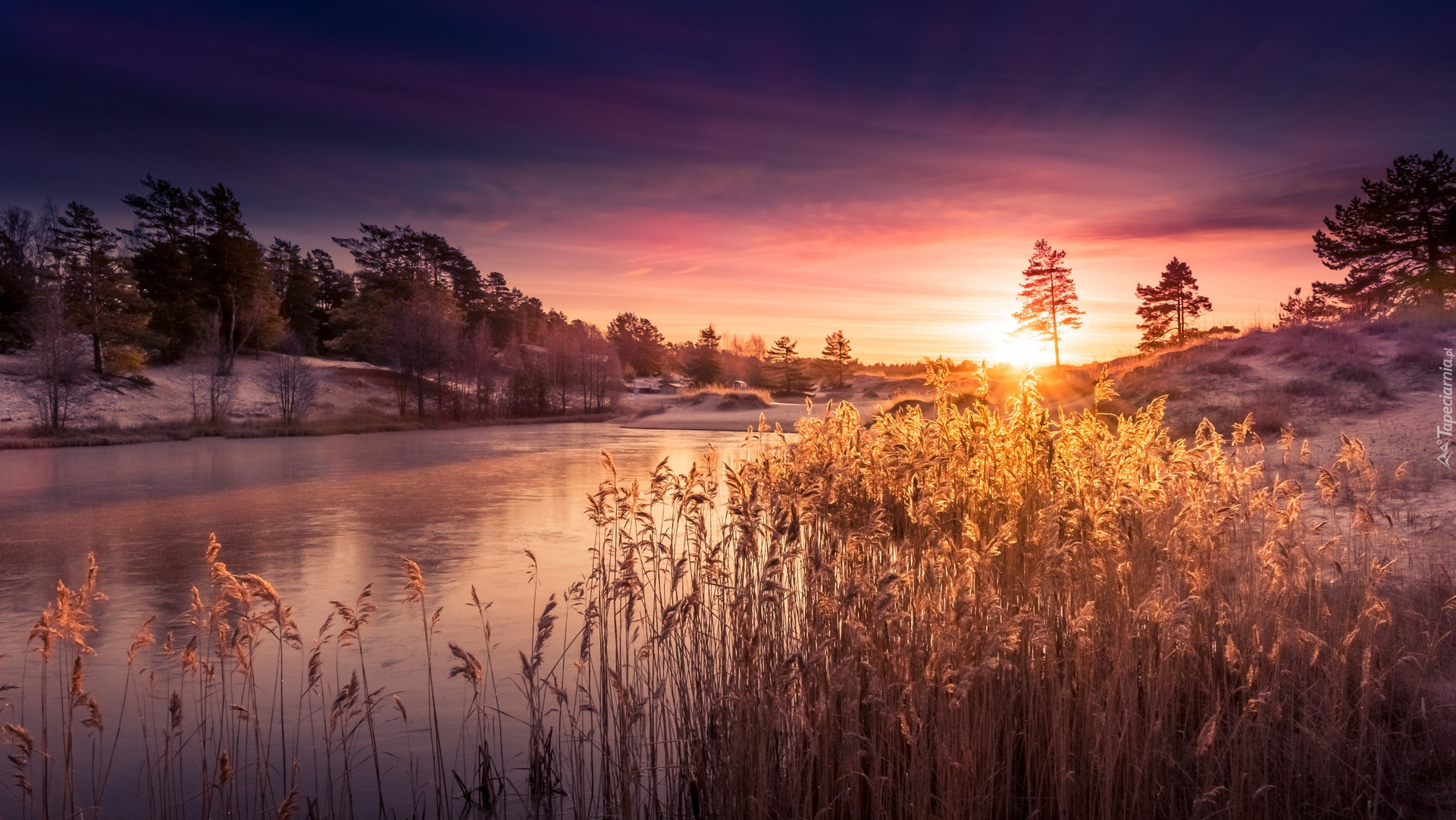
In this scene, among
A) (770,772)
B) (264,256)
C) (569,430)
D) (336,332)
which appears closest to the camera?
(770,772)

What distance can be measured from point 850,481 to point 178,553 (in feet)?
33.3

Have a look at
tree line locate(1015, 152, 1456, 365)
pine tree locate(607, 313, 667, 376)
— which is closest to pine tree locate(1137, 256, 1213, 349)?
tree line locate(1015, 152, 1456, 365)

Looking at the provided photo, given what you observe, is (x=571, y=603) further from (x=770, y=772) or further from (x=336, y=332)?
(x=336, y=332)

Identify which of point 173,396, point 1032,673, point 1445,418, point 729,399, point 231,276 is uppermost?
point 231,276

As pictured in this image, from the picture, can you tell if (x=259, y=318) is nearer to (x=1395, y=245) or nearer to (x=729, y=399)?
(x=729, y=399)

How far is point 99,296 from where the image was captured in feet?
145

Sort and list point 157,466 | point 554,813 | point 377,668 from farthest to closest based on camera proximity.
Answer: point 157,466 → point 377,668 → point 554,813

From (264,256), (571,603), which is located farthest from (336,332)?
(571,603)

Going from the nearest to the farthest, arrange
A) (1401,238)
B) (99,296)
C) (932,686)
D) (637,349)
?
(932,686) → (1401,238) → (99,296) → (637,349)

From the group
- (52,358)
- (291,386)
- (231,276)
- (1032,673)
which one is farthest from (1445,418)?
(231,276)

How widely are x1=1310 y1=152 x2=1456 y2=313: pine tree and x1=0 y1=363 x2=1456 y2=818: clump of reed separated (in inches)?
1312

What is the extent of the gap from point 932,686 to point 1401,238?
42571 millimetres

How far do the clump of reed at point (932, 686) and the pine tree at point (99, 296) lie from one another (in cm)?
4784

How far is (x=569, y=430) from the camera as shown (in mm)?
44781
